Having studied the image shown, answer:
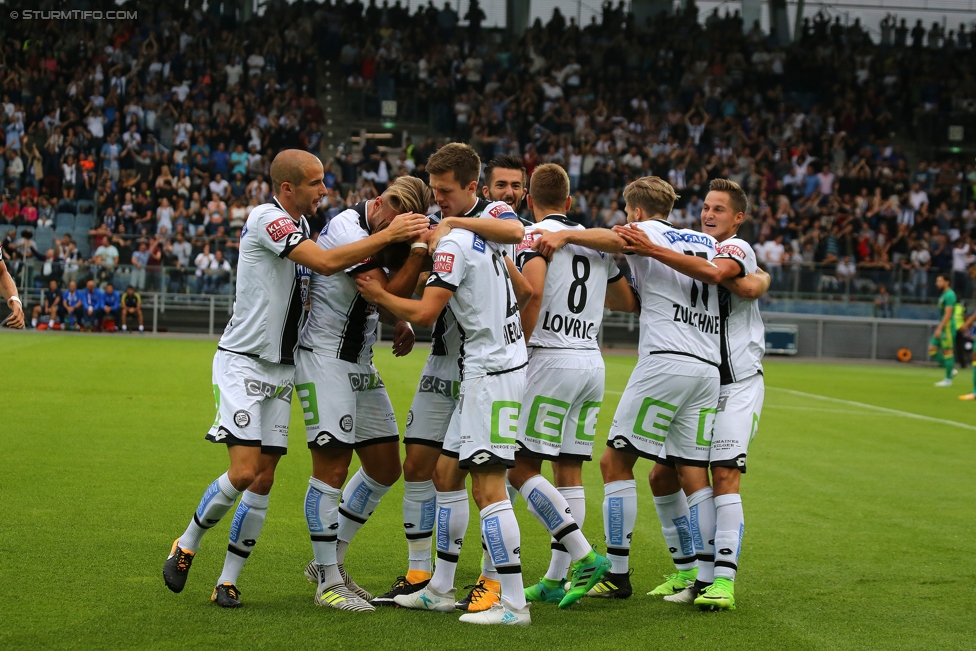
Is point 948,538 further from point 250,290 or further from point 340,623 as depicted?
→ point 250,290

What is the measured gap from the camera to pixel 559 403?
5777 mm

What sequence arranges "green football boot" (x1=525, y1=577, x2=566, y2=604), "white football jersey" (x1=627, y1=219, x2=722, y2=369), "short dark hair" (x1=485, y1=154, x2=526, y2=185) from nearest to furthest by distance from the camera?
"green football boot" (x1=525, y1=577, x2=566, y2=604) → "white football jersey" (x1=627, y1=219, x2=722, y2=369) → "short dark hair" (x1=485, y1=154, x2=526, y2=185)

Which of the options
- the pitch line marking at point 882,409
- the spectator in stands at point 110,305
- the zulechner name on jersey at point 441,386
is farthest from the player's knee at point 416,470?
the spectator in stands at point 110,305

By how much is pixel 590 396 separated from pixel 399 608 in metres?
1.62

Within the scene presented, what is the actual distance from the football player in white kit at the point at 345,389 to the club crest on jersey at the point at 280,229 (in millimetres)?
325

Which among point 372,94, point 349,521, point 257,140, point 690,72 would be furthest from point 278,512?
point 690,72

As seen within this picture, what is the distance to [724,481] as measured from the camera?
589 cm

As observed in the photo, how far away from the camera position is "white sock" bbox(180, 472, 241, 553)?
5336 mm

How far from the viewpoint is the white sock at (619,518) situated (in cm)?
593

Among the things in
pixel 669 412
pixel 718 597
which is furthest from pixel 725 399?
pixel 718 597

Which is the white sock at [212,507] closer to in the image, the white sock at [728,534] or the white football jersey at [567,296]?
the white football jersey at [567,296]

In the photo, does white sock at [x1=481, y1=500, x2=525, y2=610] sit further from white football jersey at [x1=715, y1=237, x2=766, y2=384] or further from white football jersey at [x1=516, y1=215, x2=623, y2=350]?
white football jersey at [x1=715, y1=237, x2=766, y2=384]

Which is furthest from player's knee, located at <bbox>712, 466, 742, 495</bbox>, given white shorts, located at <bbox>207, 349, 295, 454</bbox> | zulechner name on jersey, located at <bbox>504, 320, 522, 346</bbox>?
white shorts, located at <bbox>207, 349, 295, 454</bbox>

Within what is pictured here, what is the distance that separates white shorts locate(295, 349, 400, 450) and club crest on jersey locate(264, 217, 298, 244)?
0.69 m
